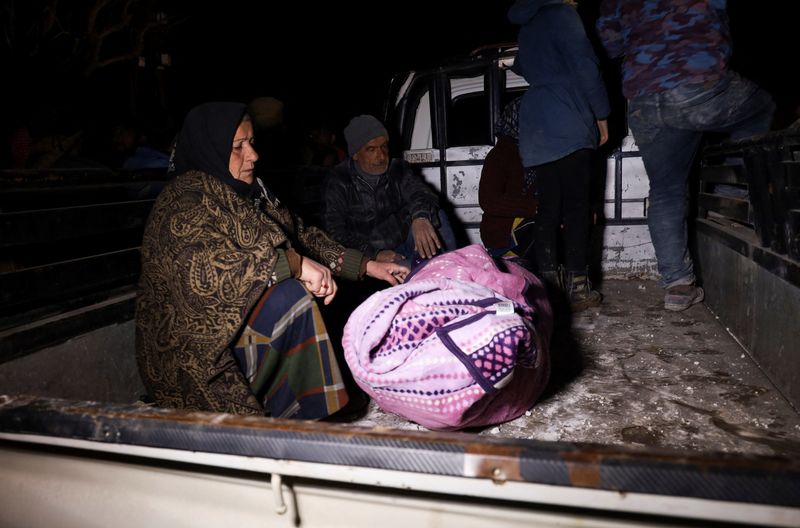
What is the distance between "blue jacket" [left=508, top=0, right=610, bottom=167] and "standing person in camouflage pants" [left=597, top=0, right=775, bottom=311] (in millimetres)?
230

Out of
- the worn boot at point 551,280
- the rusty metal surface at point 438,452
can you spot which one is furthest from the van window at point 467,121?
the rusty metal surface at point 438,452

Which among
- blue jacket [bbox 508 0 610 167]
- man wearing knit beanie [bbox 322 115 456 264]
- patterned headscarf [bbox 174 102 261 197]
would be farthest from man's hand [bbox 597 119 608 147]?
patterned headscarf [bbox 174 102 261 197]

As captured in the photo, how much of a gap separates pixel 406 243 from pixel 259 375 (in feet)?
5.77

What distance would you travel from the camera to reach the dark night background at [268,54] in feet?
21.8

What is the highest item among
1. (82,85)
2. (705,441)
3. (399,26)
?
(399,26)

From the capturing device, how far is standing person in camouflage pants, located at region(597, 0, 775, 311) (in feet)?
8.47

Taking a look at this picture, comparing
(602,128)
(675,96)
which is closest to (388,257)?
(602,128)

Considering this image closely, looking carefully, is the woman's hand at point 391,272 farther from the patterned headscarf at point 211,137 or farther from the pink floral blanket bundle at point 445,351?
the patterned headscarf at point 211,137

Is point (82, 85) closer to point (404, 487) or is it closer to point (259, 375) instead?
point (259, 375)

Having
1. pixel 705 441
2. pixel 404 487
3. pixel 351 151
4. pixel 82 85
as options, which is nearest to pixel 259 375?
pixel 404 487

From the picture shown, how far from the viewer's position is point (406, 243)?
3434mm

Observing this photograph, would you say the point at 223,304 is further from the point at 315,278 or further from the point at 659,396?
the point at 659,396

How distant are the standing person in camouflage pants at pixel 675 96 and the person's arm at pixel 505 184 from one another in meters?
0.91

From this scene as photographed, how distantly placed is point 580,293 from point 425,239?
1106mm
